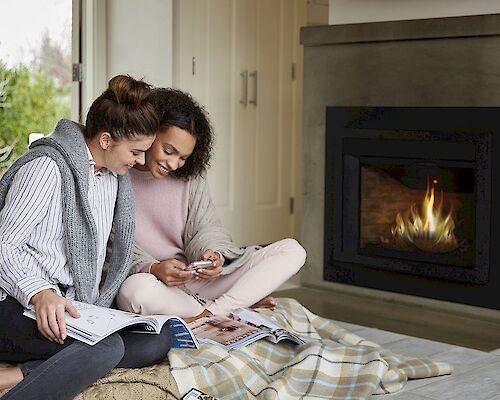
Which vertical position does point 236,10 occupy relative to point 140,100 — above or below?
above

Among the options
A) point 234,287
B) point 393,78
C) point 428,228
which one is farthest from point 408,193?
point 234,287

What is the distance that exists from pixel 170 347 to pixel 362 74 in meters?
2.10

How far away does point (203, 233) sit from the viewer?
10.7 feet

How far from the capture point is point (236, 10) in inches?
213

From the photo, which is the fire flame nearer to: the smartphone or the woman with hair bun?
the smartphone

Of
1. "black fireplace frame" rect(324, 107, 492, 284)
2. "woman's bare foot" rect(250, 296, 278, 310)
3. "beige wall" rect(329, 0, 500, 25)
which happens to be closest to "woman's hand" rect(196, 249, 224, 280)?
"woman's bare foot" rect(250, 296, 278, 310)

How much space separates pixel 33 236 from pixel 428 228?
7.25 ft

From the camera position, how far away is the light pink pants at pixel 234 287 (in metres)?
3.06

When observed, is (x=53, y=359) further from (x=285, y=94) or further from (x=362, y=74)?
(x=285, y=94)

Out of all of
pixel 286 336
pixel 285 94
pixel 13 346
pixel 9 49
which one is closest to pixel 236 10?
pixel 285 94

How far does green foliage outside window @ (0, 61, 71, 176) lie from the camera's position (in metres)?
5.38

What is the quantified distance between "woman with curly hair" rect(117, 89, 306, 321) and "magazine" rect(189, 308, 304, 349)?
9cm

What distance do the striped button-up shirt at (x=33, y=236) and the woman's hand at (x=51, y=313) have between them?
0.03m

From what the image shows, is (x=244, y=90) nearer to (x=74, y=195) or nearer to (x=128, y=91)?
(x=128, y=91)
